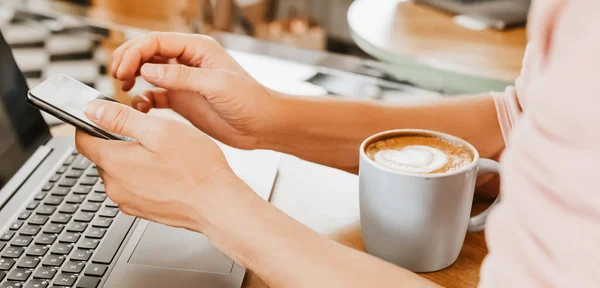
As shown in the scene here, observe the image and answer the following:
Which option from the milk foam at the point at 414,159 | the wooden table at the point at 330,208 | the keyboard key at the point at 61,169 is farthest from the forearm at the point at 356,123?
the keyboard key at the point at 61,169

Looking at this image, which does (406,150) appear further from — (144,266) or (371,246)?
(144,266)

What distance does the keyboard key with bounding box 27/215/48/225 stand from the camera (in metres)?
0.64

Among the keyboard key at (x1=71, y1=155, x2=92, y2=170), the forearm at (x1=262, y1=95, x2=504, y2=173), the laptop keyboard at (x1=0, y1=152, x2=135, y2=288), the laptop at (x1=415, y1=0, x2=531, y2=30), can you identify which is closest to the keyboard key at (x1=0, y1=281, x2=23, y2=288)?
the laptop keyboard at (x1=0, y1=152, x2=135, y2=288)

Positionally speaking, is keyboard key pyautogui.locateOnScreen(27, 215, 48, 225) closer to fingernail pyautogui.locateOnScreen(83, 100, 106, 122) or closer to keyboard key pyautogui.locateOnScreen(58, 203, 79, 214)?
keyboard key pyautogui.locateOnScreen(58, 203, 79, 214)

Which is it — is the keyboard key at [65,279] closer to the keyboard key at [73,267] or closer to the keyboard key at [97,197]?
the keyboard key at [73,267]

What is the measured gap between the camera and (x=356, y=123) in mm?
762

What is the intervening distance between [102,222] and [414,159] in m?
0.32

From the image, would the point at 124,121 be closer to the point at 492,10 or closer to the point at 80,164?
the point at 80,164

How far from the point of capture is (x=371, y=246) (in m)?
0.63

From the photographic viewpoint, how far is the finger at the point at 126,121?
1.85 feet

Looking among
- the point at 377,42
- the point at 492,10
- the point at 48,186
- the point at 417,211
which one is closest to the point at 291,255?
the point at 417,211

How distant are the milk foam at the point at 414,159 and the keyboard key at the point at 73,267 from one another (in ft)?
0.95

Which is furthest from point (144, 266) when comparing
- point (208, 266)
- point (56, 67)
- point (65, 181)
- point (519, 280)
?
point (56, 67)

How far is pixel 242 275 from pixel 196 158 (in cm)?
12
